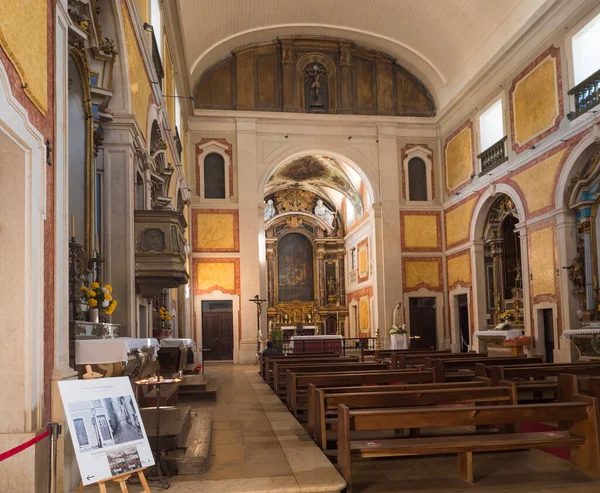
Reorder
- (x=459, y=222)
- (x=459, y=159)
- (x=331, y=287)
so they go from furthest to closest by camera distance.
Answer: (x=331, y=287) → (x=459, y=159) → (x=459, y=222)

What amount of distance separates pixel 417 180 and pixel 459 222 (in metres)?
2.71

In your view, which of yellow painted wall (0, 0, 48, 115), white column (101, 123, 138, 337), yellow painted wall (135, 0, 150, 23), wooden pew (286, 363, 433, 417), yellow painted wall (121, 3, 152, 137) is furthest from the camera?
yellow painted wall (135, 0, 150, 23)

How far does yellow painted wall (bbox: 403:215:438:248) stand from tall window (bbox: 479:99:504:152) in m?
3.94

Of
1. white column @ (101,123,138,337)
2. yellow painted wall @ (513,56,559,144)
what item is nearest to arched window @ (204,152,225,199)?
yellow painted wall @ (513,56,559,144)

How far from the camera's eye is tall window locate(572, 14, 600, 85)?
48.2 feet

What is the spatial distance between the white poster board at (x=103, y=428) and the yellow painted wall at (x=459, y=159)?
17.9 metres

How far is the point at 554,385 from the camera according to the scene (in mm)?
8180

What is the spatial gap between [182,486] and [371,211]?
63.7 ft

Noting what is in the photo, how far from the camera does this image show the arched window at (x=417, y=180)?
23.3 meters

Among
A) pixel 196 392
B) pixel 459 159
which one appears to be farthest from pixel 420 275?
pixel 196 392

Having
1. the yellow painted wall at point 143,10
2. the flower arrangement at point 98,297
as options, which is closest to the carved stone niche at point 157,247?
the flower arrangement at point 98,297

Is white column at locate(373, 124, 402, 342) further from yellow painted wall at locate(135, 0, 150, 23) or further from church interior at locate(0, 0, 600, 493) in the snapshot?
yellow painted wall at locate(135, 0, 150, 23)

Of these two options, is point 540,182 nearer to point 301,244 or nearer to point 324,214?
point 324,214

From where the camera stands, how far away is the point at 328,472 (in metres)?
5.20
